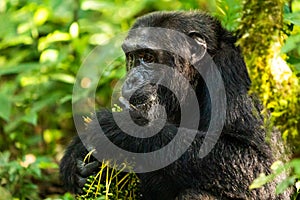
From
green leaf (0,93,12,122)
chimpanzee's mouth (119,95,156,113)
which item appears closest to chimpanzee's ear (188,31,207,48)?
chimpanzee's mouth (119,95,156,113)

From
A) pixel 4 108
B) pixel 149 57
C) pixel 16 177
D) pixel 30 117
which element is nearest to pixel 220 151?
pixel 149 57

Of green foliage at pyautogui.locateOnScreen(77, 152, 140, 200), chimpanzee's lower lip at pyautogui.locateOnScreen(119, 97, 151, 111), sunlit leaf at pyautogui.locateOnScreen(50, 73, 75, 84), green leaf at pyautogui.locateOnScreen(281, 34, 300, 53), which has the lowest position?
sunlit leaf at pyautogui.locateOnScreen(50, 73, 75, 84)

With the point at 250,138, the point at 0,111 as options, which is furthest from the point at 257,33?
the point at 0,111

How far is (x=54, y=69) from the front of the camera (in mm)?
8984

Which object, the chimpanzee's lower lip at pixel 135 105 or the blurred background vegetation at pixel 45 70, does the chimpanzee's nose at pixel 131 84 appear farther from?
the blurred background vegetation at pixel 45 70

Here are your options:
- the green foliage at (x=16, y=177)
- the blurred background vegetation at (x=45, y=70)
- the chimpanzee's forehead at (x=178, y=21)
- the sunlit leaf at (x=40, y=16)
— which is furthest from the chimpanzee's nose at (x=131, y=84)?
the sunlit leaf at (x=40, y=16)

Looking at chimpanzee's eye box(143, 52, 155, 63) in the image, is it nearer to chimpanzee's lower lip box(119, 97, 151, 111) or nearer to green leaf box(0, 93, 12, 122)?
chimpanzee's lower lip box(119, 97, 151, 111)

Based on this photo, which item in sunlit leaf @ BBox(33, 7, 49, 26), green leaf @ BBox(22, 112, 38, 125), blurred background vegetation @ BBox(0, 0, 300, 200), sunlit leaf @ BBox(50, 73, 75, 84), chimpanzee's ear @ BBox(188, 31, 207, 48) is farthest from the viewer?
sunlit leaf @ BBox(33, 7, 49, 26)

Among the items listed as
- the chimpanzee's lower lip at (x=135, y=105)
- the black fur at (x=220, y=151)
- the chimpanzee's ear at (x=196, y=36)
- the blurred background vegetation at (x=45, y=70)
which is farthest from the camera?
the blurred background vegetation at (x=45, y=70)

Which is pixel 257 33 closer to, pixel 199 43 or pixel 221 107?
pixel 221 107

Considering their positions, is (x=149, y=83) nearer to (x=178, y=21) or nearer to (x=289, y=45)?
(x=178, y=21)

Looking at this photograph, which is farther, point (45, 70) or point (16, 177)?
point (45, 70)

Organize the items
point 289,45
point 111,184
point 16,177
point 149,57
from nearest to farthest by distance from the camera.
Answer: point 289,45 → point 111,184 → point 149,57 → point 16,177

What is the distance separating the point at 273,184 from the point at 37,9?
17.6 ft
